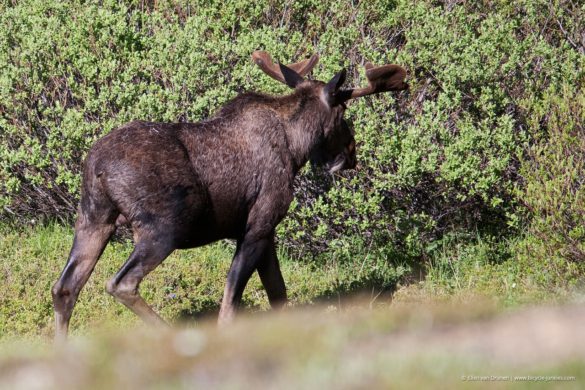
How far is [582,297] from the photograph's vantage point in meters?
7.78

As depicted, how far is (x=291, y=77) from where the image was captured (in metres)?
8.86

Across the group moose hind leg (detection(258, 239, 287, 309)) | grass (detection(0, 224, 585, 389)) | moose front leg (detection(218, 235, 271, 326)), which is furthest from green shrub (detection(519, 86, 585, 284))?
moose front leg (detection(218, 235, 271, 326))

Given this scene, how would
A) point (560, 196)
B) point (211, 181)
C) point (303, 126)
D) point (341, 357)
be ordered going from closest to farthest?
point (341, 357) → point (211, 181) → point (303, 126) → point (560, 196)

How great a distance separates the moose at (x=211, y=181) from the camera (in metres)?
7.46

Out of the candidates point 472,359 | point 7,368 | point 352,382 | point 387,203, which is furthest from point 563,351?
point 387,203

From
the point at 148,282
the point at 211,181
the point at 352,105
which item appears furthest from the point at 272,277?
the point at 352,105

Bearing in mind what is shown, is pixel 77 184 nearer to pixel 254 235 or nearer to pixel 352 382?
pixel 254 235

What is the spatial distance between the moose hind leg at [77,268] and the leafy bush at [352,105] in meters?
2.50

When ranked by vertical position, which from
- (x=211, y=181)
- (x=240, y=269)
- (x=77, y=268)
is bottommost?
(x=240, y=269)

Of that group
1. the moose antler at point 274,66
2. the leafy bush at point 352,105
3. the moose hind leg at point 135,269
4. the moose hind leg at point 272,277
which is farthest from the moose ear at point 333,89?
the moose hind leg at point 135,269

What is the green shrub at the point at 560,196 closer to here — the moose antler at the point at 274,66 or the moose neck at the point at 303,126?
the moose neck at the point at 303,126

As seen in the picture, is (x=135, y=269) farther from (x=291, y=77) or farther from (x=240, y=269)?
(x=291, y=77)

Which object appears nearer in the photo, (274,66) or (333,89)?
(333,89)

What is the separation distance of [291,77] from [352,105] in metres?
1.36
